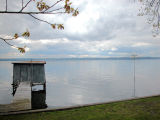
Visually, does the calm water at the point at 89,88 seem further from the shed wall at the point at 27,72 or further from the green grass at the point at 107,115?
Result: the green grass at the point at 107,115

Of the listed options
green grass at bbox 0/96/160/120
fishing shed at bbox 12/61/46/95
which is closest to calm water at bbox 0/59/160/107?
fishing shed at bbox 12/61/46/95

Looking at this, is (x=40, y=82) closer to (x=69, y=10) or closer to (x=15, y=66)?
(x=15, y=66)

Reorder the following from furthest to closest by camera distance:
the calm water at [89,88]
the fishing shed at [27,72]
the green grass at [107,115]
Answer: the calm water at [89,88], the fishing shed at [27,72], the green grass at [107,115]

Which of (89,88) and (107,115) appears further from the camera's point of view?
(89,88)

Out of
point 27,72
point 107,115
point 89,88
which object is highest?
point 27,72

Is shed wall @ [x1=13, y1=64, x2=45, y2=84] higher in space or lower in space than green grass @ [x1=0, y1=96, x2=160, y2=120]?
higher

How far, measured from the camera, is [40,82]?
1836cm

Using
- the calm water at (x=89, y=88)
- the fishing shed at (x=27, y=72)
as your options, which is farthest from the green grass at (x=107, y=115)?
the fishing shed at (x=27, y=72)

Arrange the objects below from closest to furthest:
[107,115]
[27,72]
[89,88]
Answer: [107,115] → [27,72] → [89,88]

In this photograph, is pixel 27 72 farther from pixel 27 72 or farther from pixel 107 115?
pixel 107 115

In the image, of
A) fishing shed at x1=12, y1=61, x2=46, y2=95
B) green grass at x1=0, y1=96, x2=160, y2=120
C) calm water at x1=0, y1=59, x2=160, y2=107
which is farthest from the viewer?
calm water at x1=0, y1=59, x2=160, y2=107

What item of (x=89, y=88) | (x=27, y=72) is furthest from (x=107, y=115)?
(x=89, y=88)

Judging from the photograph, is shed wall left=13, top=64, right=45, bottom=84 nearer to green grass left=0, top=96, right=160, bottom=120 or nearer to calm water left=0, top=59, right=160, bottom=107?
calm water left=0, top=59, right=160, bottom=107

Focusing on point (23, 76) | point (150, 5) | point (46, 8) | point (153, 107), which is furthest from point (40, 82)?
point (46, 8)
